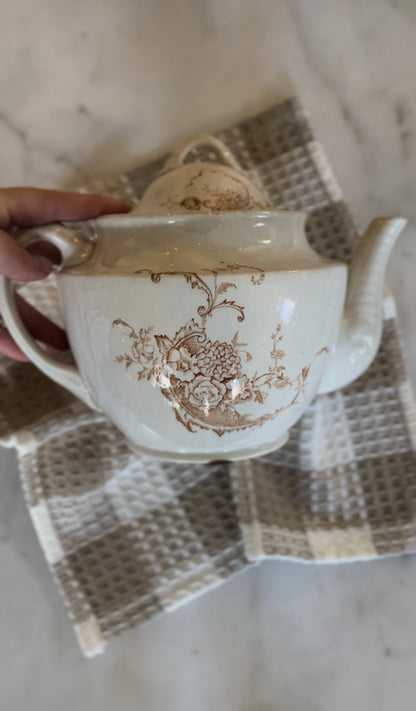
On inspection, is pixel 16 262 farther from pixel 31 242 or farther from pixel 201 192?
pixel 201 192

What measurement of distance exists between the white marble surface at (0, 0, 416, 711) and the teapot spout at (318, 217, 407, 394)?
15 centimetres

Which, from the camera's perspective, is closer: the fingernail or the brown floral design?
the brown floral design

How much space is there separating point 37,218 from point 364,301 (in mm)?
290

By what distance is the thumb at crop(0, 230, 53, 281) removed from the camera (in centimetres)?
41

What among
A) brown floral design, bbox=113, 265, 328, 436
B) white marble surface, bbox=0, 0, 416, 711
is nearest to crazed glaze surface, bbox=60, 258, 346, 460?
brown floral design, bbox=113, 265, 328, 436

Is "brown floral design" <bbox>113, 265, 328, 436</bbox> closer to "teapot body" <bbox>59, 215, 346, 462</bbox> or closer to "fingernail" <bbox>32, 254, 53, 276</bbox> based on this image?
"teapot body" <bbox>59, 215, 346, 462</bbox>

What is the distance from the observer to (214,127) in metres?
0.58

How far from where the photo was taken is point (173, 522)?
56 cm

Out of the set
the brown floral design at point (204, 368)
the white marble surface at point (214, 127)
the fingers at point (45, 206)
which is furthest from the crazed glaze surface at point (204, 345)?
the white marble surface at point (214, 127)

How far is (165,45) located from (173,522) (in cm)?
50

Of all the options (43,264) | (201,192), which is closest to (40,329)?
(43,264)

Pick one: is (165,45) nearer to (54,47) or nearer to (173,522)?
(54,47)

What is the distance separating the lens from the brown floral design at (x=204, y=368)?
1.15 feet

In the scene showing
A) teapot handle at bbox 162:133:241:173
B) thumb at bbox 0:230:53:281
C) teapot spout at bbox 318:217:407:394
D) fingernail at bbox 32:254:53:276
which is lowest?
teapot spout at bbox 318:217:407:394
